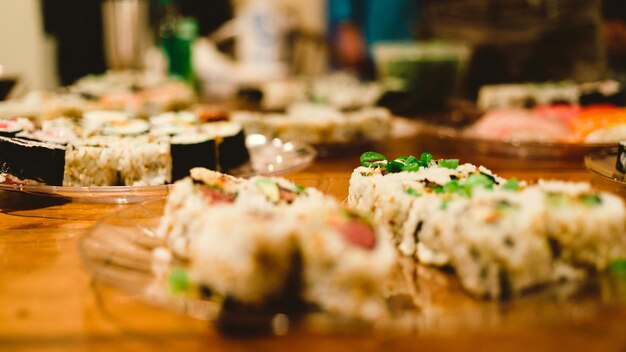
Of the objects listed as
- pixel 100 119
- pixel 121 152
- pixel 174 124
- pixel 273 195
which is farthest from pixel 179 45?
pixel 273 195

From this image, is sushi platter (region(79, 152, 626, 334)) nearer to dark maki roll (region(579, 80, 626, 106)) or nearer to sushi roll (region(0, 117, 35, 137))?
sushi roll (region(0, 117, 35, 137))

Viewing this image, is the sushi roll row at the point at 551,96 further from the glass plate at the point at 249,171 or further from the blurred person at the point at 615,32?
the blurred person at the point at 615,32

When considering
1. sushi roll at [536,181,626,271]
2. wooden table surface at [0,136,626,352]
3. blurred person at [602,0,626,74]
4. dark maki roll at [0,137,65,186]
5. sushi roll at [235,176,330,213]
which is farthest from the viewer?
blurred person at [602,0,626,74]

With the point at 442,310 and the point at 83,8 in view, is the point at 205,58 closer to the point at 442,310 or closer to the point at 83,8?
the point at 83,8

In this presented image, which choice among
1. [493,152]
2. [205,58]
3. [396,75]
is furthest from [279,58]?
[493,152]

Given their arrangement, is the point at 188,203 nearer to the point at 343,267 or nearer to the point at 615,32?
the point at 343,267

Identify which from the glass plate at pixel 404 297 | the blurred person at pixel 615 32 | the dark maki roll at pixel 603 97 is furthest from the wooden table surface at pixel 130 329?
the blurred person at pixel 615 32

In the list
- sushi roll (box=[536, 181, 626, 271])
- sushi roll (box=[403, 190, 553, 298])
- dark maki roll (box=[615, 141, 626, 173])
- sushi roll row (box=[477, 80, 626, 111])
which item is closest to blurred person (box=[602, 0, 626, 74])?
sushi roll row (box=[477, 80, 626, 111])
